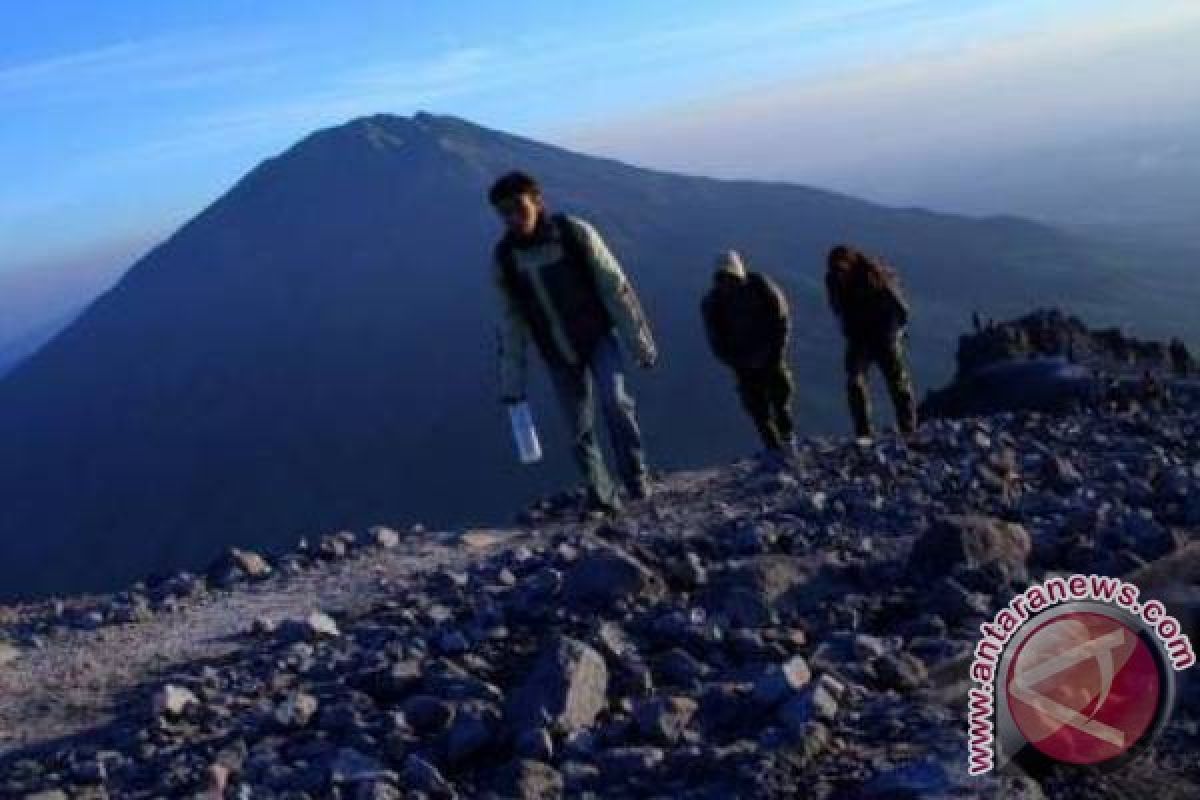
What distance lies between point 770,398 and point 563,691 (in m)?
8.05

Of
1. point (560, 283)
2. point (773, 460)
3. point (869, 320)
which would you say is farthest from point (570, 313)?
point (869, 320)

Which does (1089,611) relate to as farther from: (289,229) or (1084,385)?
(289,229)

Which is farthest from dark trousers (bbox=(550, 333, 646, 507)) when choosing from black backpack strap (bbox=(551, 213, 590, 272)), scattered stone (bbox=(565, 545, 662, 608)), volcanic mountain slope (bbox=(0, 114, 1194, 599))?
volcanic mountain slope (bbox=(0, 114, 1194, 599))

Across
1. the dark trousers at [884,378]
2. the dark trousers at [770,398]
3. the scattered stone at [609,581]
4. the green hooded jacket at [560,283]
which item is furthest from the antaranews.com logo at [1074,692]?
the dark trousers at [884,378]

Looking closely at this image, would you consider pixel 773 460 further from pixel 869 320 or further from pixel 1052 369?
pixel 1052 369

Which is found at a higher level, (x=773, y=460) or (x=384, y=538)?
(x=773, y=460)

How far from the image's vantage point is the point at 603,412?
11.0 m

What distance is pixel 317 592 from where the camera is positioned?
1017 centimetres

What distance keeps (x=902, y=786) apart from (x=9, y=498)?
147m

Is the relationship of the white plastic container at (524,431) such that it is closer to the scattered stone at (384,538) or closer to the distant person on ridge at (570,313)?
the distant person on ridge at (570,313)

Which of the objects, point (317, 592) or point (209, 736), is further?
point (317, 592)

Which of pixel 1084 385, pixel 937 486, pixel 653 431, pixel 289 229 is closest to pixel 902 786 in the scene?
pixel 937 486

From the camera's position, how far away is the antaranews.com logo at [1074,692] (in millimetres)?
5078

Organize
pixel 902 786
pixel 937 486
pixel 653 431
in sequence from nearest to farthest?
1. pixel 902 786
2. pixel 937 486
3. pixel 653 431
